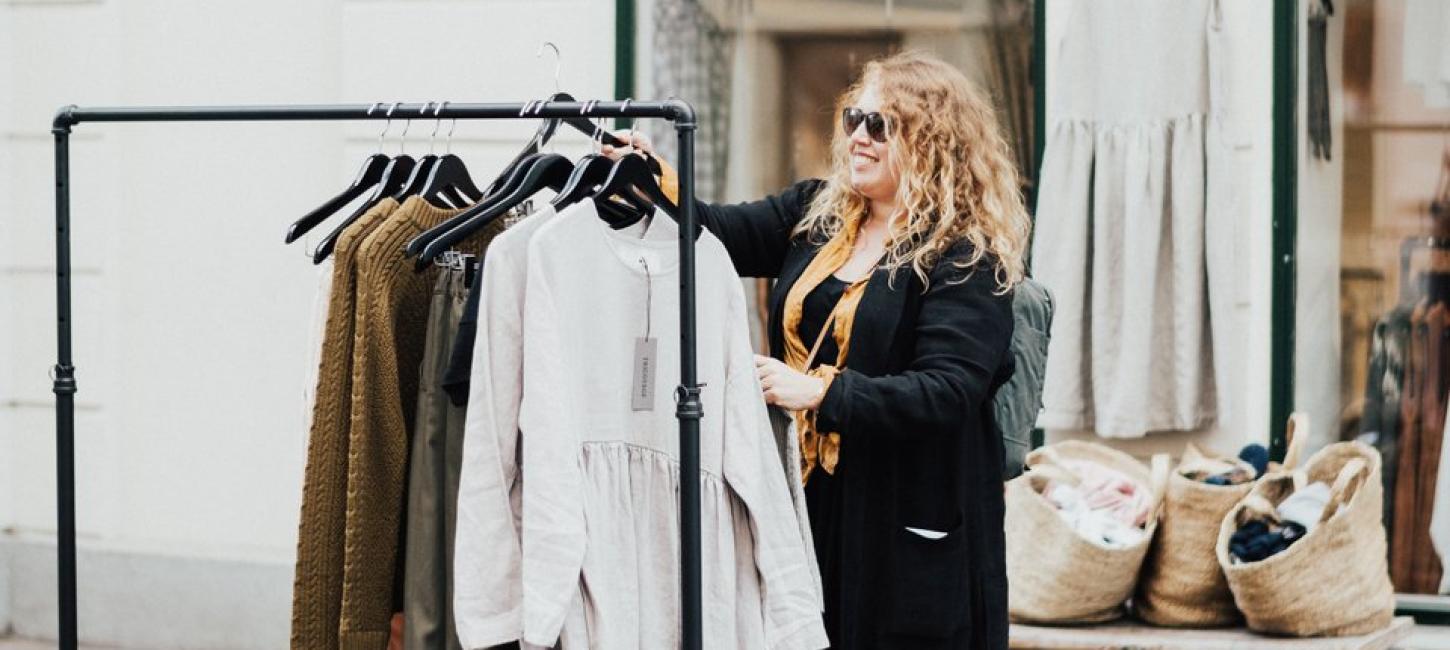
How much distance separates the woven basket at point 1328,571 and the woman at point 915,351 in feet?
4.56

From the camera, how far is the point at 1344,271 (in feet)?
19.5

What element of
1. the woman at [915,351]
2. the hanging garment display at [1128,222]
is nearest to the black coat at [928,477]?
the woman at [915,351]

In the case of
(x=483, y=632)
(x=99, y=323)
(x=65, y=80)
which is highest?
(x=65, y=80)

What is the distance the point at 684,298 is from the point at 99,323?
4490mm

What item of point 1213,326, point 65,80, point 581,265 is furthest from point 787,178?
point 581,265

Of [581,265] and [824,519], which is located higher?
[581,265]

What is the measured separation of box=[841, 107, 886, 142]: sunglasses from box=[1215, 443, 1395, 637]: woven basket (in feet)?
6.19

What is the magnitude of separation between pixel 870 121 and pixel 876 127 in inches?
0.7

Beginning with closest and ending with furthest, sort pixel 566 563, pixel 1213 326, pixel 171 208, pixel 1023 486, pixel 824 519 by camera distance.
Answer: pixel 566 563
pixel 824 519
pixel 1023 486
pixel 1213 326
pixel 171 208

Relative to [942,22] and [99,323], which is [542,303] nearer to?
[942,22]

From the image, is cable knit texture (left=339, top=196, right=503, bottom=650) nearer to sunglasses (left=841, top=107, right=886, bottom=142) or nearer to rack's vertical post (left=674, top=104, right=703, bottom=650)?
rack's vertical post (left=674, top=104, right=703, bottom=650)

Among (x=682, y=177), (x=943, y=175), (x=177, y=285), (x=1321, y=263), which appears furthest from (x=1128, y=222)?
(x=177, y=285)

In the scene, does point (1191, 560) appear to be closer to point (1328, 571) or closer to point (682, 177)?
point (1328, 571)

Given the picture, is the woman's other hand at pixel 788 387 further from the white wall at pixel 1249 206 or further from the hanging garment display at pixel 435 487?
the white wall at pixel 1249 206
